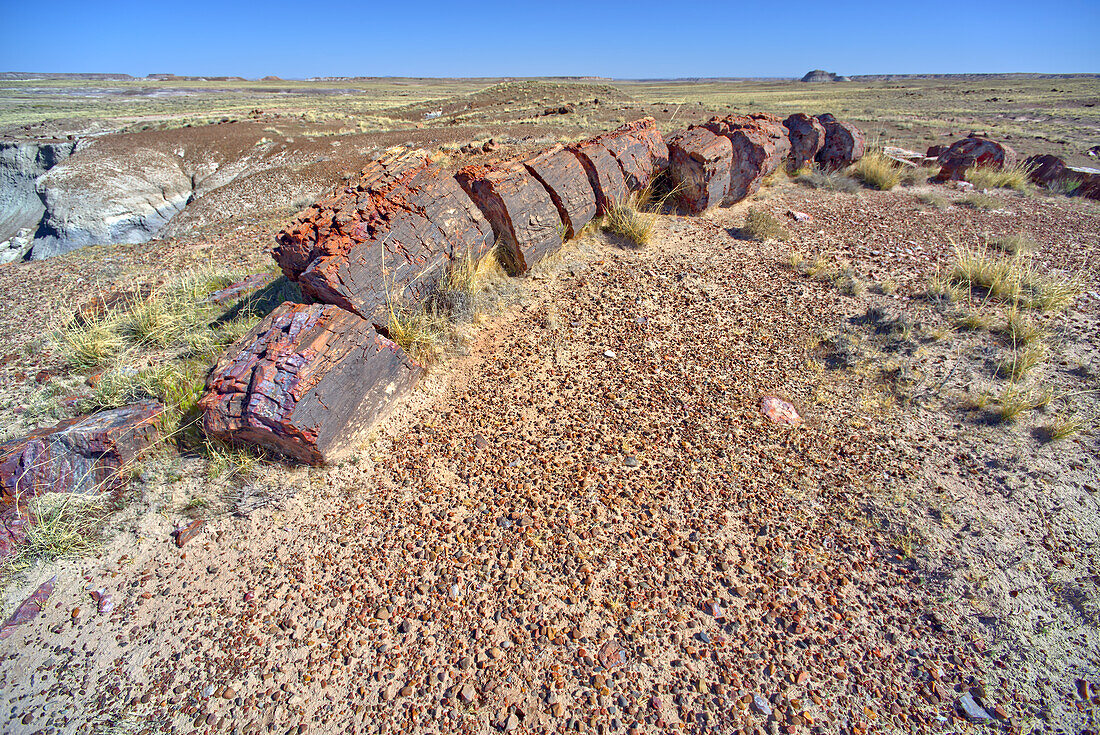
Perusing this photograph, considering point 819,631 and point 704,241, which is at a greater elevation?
point 704,241

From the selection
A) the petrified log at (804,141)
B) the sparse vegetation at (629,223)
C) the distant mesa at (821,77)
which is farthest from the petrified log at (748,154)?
the distant mesa at (821,77)

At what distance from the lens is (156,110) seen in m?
30.6

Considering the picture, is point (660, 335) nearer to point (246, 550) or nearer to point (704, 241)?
point (704, 241)

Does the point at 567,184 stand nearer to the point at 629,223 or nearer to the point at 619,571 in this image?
the point at 629,223

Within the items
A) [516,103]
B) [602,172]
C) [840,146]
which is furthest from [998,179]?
[516,103]

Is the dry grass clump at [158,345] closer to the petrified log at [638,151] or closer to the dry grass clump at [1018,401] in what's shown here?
the petrified log at [638,151]

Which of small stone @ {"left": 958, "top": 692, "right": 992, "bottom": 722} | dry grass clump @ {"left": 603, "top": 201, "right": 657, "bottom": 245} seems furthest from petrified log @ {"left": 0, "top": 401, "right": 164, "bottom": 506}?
dry grass clump @ {"left": 603, "top": 201, "right": 657, "bottom": 245}

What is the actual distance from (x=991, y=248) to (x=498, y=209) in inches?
243

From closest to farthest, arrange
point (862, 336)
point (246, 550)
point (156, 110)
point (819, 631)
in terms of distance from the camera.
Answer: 1. point (819, 631)
2. point (246, 550)
3. point (862, 336)
4. point (156, 110)

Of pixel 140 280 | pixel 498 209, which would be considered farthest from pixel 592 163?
pixel 140 280

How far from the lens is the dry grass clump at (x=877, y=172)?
803cm

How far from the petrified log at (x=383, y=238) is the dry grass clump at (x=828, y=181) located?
622cm

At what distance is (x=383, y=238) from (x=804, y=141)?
816 cm

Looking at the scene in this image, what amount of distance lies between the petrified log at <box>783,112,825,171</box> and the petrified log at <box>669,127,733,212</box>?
2727 millimetres
